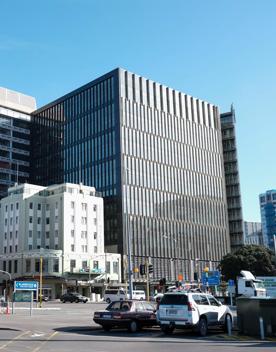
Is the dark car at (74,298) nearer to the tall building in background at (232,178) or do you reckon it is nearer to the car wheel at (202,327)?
the car wheel at (202,327)

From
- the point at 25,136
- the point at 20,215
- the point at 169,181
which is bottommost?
the point at 20,215

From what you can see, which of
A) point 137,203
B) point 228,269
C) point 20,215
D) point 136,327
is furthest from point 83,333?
point 137,203

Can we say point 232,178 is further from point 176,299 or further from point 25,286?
point 176,299

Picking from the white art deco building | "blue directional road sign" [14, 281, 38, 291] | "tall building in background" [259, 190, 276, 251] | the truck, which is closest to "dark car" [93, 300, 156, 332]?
"blue directional road sign" [14, 281, 38, 291]

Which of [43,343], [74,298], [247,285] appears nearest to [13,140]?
[74,298]

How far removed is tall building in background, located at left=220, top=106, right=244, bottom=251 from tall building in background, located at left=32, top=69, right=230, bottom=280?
5.08 meters

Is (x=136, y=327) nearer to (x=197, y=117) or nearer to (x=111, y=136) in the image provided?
(x=111, y=136)

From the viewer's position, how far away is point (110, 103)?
116m

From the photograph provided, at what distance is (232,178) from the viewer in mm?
140000

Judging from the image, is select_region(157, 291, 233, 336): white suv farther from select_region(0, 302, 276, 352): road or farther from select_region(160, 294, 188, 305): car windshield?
select_region(0, 302, 276, 352): road

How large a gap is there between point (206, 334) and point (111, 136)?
→ 3702 inches

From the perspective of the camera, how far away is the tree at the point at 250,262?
85.0 meters

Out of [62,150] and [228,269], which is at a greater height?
[62,150]

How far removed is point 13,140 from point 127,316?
117398mm
